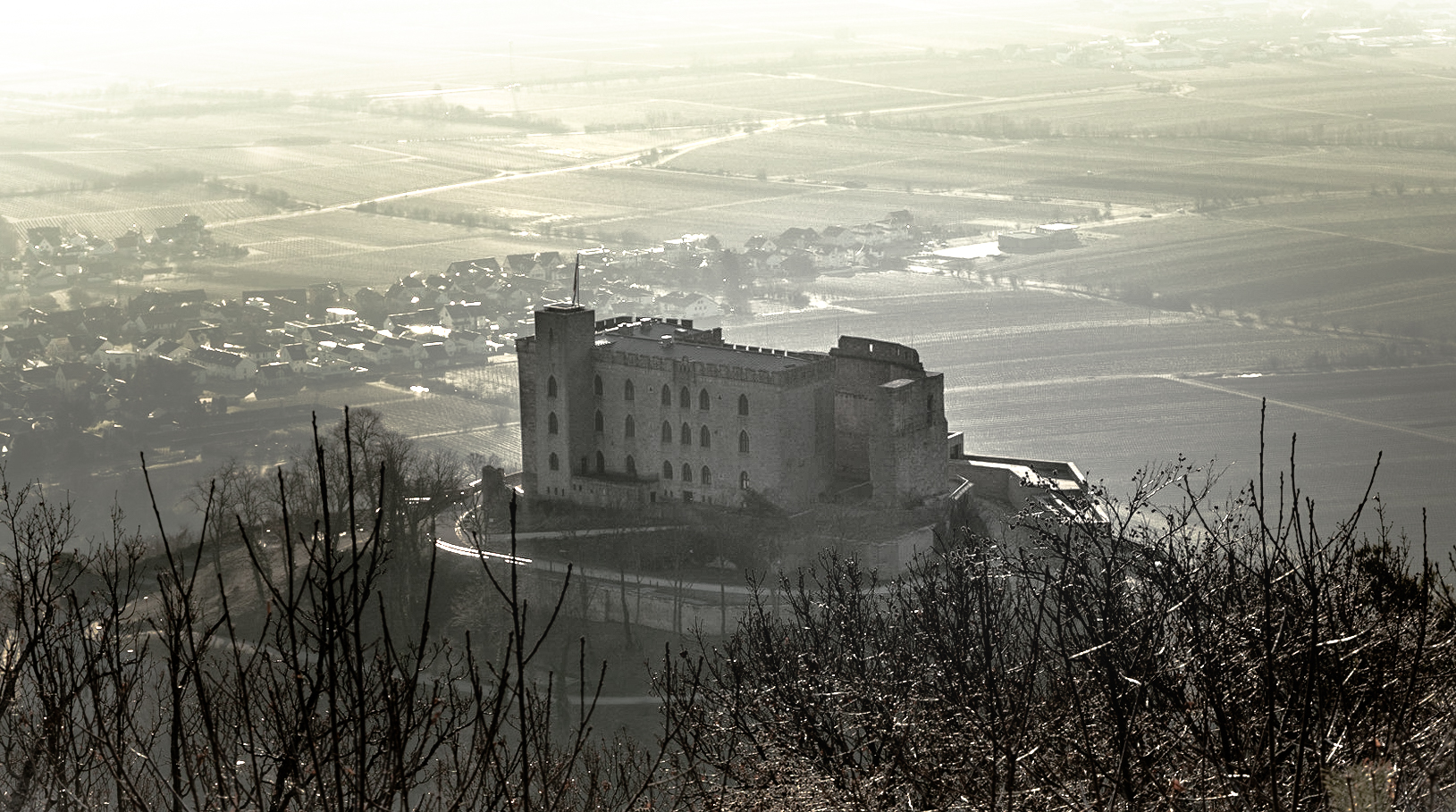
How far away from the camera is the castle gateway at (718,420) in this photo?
2327 centimetres

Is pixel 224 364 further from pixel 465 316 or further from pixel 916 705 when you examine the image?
pixel 916 705

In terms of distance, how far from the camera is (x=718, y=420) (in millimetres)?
23375

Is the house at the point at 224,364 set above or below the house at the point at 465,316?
below

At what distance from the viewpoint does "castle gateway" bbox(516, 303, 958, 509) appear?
23266mm

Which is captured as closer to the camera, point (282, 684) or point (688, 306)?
point (282, 684)

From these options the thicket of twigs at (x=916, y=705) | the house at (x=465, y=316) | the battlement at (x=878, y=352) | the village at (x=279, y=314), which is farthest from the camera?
the house at (x=465, y=316)

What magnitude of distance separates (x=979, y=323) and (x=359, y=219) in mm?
26658

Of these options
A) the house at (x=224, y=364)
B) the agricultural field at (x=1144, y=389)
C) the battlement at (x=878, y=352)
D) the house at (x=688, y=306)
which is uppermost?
the battlement at (x=878, y=352)

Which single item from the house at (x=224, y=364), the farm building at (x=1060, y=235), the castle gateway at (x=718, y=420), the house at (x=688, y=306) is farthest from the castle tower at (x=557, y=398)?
the farm building at (x=1060, y=235)

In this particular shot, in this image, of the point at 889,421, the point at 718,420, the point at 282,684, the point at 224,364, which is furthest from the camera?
the point at 224,364

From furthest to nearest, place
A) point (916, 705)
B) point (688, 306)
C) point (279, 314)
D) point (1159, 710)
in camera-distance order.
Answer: point (688, 306) → point (279, 314) → point (916, 705) → point (1159, 710)

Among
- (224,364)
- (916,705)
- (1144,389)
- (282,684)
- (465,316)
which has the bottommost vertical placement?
(1144,389)

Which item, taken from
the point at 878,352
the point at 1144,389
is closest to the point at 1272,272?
the point at 1144,389

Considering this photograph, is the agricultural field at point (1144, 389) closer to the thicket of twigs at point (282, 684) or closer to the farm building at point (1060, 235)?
the farm building at point (1060, 235)
